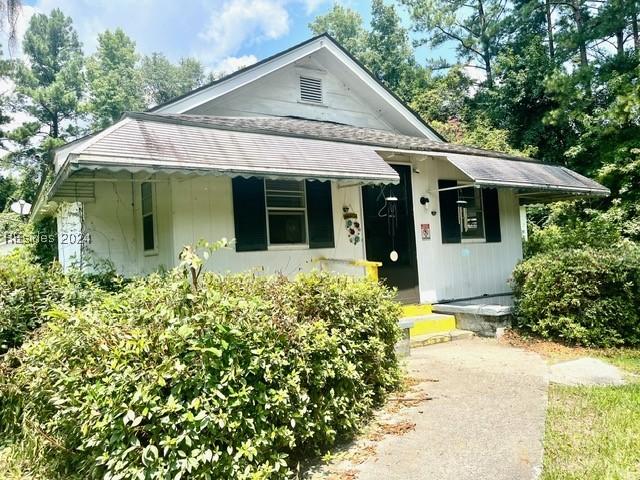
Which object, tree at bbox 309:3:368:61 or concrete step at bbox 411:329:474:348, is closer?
→ concrete step at bbox 411:329:474:348

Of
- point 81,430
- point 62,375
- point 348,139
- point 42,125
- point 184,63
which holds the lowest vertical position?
point 81,430

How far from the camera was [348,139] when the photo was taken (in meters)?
8.05

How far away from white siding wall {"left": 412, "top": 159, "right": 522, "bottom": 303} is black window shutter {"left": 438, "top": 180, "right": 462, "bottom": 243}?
11cm

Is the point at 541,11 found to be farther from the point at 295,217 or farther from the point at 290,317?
the point at 290,317

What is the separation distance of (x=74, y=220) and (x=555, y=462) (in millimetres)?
9770

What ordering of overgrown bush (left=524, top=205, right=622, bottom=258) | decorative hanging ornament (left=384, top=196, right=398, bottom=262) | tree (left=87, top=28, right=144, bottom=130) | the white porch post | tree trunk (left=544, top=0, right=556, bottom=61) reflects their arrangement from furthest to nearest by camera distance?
tree (left=87, top=28, right=144, bottom=130) < tree trunk (left=544, top=0, right=556, bottom=61) < overgrown bush (left=524, top=205, right=622, bottom=258) < the white porch post < decorative hanging ornament (left=384, top=196, right=398, bottom=262)

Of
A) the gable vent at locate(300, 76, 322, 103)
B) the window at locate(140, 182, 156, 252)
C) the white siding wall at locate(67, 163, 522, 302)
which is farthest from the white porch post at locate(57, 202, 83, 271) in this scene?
A: the gable vent at locate(300, 76, 322, 103)

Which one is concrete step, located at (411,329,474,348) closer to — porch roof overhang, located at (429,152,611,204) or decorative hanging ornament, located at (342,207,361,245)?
decorative hanging ornament, located at (342,207,361,245)

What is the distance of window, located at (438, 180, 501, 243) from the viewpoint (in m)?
9.54

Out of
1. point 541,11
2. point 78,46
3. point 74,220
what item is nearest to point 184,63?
point 78,46

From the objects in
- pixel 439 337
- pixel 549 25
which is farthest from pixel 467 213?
pixel 549 25

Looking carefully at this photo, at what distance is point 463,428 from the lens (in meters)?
3.99

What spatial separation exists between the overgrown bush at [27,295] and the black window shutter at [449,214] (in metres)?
6.91

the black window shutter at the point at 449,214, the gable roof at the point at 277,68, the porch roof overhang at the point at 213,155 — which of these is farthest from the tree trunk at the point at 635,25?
the porch roof overhang at the point at 213,155
